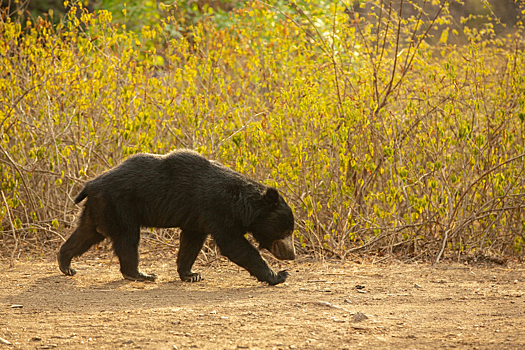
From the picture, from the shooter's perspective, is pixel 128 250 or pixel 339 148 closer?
pixel 128 250

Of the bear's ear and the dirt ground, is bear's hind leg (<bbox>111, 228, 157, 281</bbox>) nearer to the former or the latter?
the dirt ground

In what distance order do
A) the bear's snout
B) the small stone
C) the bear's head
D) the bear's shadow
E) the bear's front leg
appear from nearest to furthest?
1. the small stone
2. the bear's shadow
3. the bear's front leg
4. the bear's head
5. the bear's snout

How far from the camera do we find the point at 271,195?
583 centimetres

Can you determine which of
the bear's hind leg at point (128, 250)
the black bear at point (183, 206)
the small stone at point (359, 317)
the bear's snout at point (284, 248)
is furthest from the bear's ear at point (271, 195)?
the small stone at point (359, 317)

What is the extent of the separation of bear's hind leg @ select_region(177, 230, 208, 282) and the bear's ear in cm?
75

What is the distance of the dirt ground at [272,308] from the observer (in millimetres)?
3941

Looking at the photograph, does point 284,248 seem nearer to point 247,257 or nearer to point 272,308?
point 247,257

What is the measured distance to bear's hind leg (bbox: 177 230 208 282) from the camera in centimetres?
614

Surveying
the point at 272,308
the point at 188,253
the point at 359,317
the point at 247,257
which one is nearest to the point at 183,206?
the point at 188,253

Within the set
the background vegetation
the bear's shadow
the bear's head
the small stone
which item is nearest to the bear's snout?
the bear's head

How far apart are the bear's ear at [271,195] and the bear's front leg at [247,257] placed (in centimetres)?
44

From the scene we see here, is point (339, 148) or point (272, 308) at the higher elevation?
point (339, 148)

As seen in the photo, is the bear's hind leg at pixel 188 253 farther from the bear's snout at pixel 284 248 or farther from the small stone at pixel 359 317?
the small stone at pixel 359 317

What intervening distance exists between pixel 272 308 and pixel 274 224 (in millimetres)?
1286
